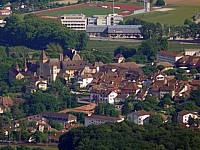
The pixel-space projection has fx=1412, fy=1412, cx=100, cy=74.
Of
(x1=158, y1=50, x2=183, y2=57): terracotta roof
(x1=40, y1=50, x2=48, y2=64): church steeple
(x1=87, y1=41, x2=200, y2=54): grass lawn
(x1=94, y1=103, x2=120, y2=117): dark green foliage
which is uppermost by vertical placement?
(x1=40, y1=50, x2=48, y2=64): church steeple

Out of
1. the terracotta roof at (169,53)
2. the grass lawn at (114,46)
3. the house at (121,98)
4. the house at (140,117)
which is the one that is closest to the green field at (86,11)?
the grass lawn at (114,46)

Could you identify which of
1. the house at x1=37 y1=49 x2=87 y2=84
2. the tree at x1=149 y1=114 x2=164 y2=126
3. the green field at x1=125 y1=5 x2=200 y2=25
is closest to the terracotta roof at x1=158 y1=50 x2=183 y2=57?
the house at x1=37 y1=49 x2=87 y2=84

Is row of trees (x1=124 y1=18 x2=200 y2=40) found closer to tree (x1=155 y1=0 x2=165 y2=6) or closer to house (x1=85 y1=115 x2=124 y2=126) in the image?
tree (x1=155 y1=0 x2=165 y2=6)

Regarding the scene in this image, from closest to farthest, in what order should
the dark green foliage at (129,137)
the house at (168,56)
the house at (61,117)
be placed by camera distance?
the dark green foliage at (129,137)
the house at (61,117)
the house at (168,56)

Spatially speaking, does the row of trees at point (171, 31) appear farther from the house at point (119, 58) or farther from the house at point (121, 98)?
the house at point (121, 98)

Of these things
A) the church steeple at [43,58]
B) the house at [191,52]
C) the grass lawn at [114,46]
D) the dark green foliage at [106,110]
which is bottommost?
the grass lawn at [114,46]

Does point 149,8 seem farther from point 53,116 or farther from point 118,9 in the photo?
point 53,116

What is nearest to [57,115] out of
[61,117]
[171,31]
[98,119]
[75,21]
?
[61,117]
